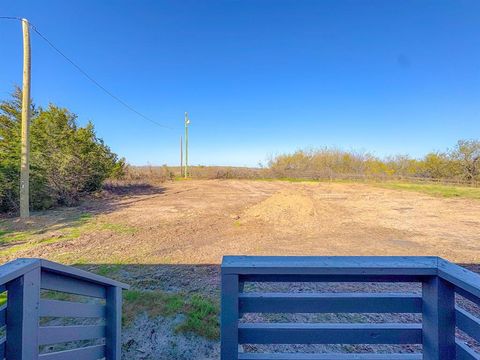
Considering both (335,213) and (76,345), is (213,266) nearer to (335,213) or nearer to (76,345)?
(76,345)

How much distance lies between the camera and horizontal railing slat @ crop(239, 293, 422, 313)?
106 cm

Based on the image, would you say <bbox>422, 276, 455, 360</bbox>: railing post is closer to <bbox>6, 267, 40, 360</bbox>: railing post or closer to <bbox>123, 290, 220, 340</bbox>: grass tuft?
<bbox>6, 267, 40, 360</bbox>: railing post

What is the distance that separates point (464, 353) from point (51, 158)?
12.1 m

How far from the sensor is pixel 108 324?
5.99 ft

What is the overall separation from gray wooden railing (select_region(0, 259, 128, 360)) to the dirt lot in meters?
0.76

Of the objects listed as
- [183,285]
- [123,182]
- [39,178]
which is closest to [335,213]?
[183,285]

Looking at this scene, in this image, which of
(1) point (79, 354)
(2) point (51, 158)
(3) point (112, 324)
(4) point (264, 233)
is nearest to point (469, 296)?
(1) point (79, 354)

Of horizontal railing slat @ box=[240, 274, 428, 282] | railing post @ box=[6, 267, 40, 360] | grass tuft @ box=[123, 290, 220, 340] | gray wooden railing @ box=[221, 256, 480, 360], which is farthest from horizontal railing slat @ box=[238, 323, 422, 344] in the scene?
grass tuft @ box=[123, 290, 220, 340]

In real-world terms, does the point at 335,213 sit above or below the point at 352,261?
below

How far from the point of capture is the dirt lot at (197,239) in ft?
10.7

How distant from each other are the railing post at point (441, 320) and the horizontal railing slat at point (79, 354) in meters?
1.73

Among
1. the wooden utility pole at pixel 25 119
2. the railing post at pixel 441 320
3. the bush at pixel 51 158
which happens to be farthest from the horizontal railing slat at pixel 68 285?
the bush at pixel 51 158

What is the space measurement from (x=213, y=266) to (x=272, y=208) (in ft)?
15.2

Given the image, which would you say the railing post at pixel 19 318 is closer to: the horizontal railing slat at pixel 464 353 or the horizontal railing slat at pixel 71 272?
the horizontal railing slat at pixel 71 272
